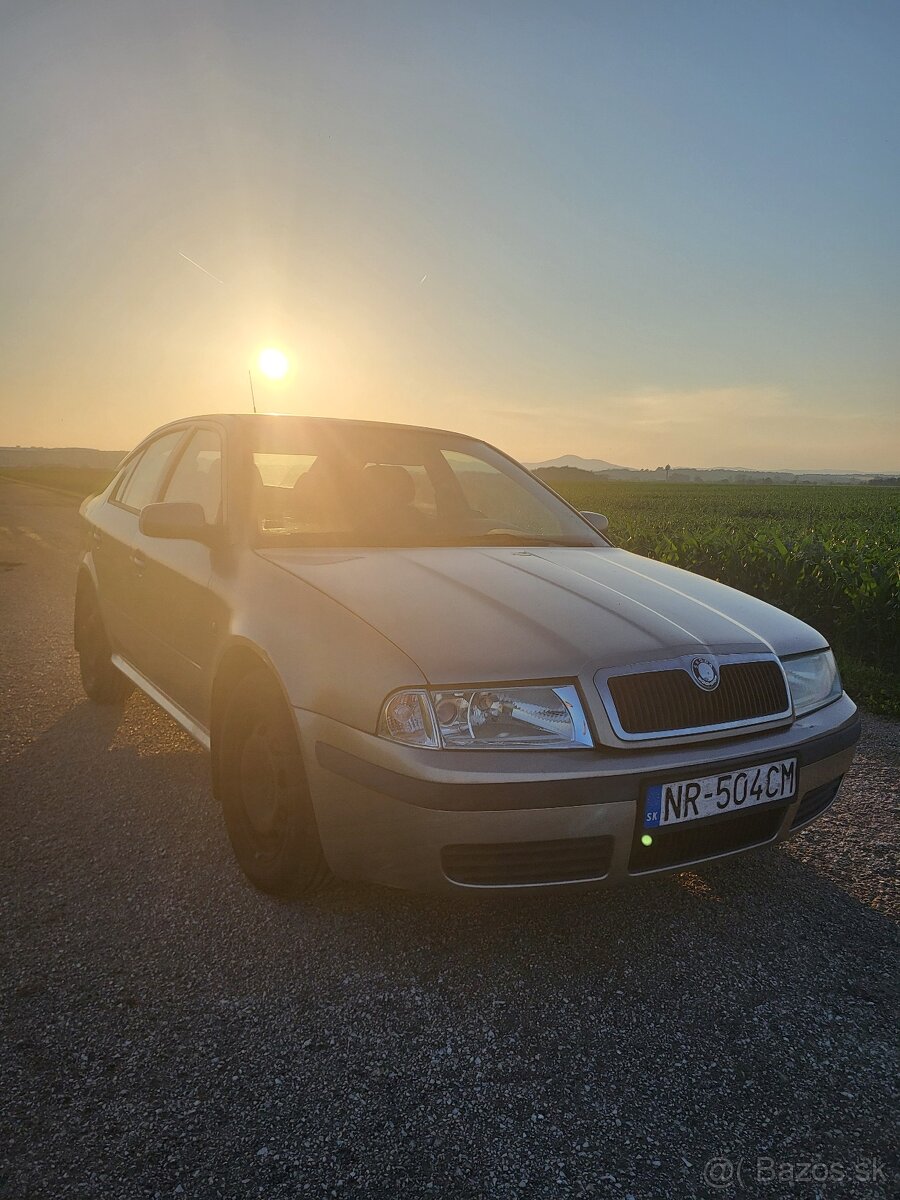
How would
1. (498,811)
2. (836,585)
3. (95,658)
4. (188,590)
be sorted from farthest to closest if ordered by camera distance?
(836,585) < (95,658) < (188,590) < (498,811)

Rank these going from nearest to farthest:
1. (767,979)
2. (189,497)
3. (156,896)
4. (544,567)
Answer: (767,979), (156,896), (544,567), (189,497)

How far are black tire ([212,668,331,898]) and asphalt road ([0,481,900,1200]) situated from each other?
0.15 meters

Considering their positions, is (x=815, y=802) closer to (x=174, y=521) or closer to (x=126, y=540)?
(x=174, y=521)

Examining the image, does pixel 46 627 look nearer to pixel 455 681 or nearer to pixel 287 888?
pixel 287 888

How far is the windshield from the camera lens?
10.4 feet

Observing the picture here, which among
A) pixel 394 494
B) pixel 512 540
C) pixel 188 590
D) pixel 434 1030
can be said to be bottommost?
pixel 434 1030

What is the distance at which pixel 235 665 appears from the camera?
9.05ft

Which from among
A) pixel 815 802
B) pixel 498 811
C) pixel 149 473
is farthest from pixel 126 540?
pixel 815 802

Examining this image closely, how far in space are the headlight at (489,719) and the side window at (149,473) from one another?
7.95 feet

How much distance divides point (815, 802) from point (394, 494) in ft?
6.24

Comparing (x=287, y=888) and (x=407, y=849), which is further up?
(x=407, y=849)

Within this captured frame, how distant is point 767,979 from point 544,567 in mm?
1411

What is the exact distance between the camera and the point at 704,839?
2252mm

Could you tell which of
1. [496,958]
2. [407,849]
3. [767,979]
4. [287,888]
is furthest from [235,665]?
[767,979]
